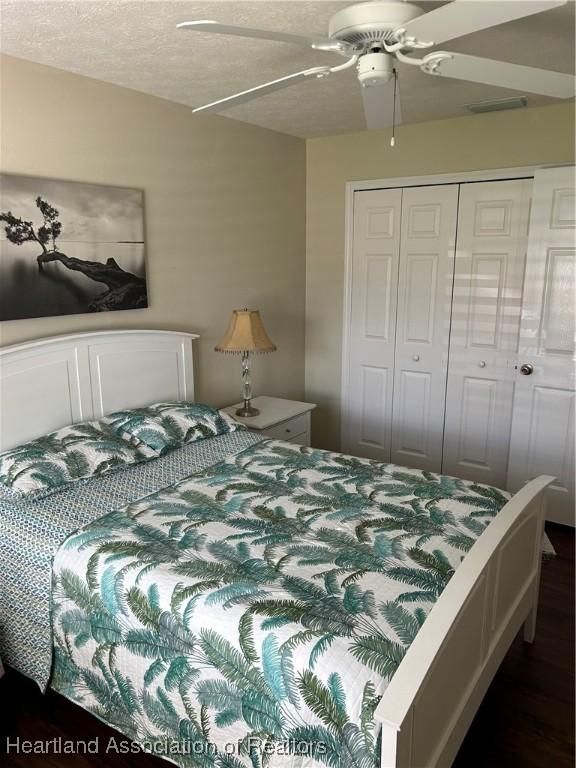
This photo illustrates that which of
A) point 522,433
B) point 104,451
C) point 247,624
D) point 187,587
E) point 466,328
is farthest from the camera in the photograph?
point 466,328

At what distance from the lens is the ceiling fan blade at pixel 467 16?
1286 millimetres

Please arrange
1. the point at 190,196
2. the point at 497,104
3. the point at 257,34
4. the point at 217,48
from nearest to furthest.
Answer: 1. the point at 257,34
2. the point at 217,48
3. the point at 497,104
4. the point at 190,196

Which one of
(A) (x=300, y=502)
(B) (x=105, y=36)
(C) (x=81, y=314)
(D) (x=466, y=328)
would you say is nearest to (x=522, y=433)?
(D) (x=466, y=328)

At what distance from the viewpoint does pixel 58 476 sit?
Answer: 218 cm

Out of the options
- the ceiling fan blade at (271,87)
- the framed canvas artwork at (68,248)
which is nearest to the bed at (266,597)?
the framed canvas artwork at (68,248)

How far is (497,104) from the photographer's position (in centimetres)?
308

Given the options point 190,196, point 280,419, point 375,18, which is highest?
point 375,18

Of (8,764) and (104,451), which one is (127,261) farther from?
(8,764)

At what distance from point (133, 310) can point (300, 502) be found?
1442mm

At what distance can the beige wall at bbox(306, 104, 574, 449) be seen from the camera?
322cm

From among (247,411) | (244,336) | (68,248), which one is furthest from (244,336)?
(68,248)

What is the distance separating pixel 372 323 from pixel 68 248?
2128mm

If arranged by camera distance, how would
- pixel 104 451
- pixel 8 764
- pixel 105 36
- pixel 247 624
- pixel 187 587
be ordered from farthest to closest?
pixel 104 451 → pixel 105 36 → pixel 8 764 → pixel 187 587 → pixel 247 624

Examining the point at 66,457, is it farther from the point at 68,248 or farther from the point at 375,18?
the point at 375,18
